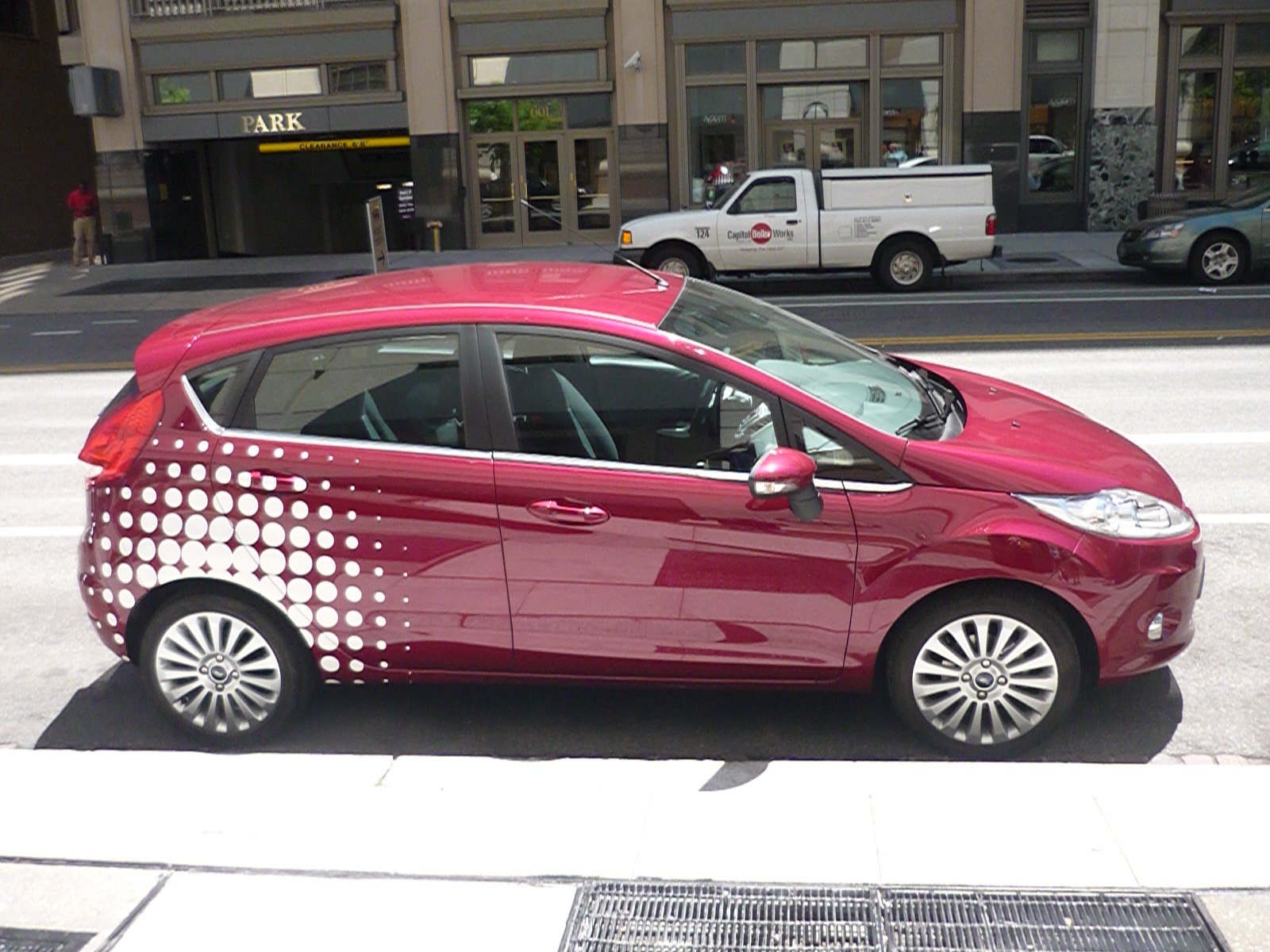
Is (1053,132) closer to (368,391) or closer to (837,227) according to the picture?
(837,227)

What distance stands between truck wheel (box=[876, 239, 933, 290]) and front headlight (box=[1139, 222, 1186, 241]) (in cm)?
295

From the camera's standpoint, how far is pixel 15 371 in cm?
1438

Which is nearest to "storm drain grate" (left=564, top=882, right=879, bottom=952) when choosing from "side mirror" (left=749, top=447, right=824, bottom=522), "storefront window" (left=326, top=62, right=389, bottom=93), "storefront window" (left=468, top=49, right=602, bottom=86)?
"side mirror" (left=749, top=447, right=824, bottom=522)

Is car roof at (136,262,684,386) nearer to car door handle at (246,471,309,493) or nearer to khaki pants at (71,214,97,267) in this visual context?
car door handle at (246,471,309,493)

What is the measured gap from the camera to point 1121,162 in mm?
24562

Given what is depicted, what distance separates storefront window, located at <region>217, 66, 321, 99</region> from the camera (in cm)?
2678

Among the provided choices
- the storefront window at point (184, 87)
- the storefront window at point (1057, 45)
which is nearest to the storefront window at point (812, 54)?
the storefront window at point (1057, 45)

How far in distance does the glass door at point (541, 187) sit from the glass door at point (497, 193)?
165 mm

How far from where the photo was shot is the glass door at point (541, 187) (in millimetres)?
26516

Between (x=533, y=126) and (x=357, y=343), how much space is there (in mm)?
22302

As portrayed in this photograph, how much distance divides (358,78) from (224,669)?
923 inches

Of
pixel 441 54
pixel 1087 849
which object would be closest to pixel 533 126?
pixel 441 54

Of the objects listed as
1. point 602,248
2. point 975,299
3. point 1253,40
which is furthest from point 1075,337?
point 1253,40

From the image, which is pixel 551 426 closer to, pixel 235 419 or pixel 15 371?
pixel 235 419
